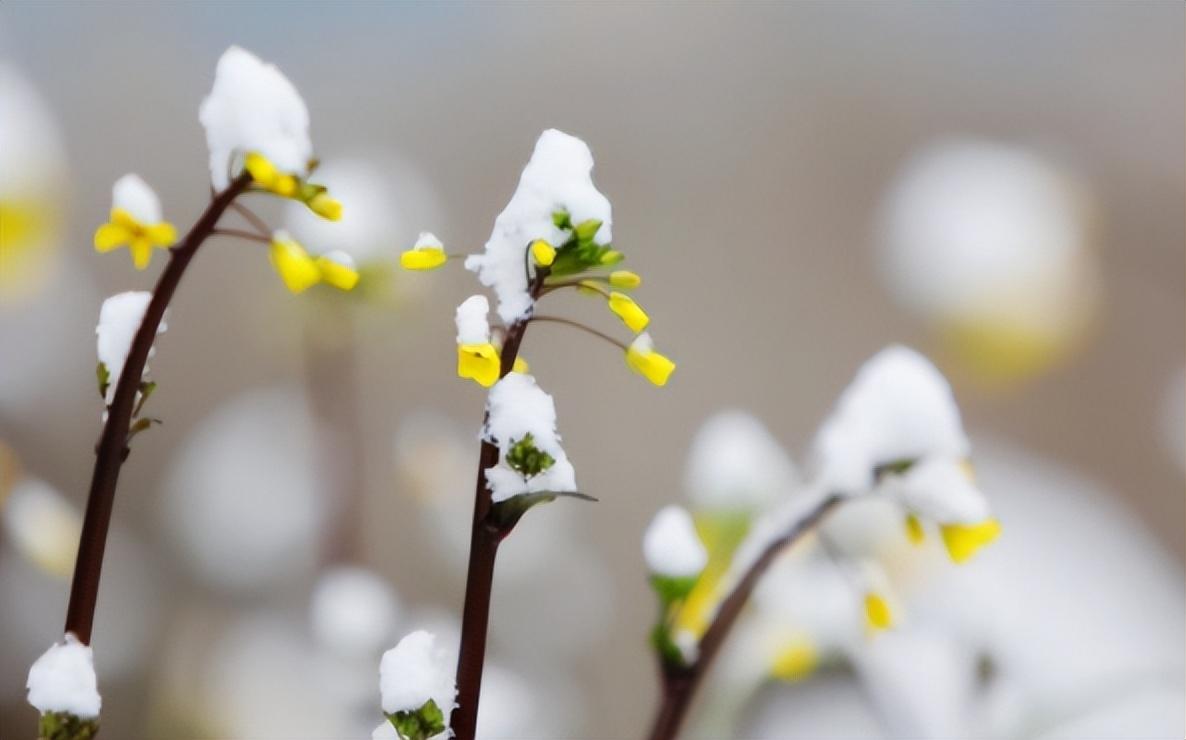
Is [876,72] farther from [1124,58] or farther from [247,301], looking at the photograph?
[247,301]

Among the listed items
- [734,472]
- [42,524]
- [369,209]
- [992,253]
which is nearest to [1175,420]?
[992,253]

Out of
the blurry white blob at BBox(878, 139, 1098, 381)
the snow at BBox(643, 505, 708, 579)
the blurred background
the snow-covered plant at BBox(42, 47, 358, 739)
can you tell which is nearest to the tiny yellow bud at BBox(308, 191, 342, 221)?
the snow-covered plant at BBox(42, 47, 358, 739)

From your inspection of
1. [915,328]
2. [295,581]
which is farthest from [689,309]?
[295,581]

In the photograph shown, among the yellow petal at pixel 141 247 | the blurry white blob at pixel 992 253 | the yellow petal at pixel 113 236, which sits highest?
the blurry white blob at pixel 992 253

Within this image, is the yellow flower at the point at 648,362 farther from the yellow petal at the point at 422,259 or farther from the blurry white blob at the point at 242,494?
the blurry white blob at the point at 242,494

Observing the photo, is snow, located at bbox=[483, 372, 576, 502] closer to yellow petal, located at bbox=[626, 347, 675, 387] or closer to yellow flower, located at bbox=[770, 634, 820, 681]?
yellow petal, located at bbox=[626, 347, 675, 387]

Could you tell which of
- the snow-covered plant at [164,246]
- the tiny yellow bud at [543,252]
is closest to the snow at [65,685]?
the snow-covered plant at [164,246]
